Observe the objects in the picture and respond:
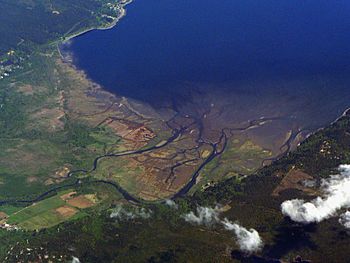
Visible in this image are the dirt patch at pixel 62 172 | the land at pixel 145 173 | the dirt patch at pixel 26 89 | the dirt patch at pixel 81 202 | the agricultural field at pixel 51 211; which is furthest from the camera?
the dirt patch at pixel 26 89

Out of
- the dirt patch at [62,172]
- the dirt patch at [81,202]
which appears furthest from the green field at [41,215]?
the dirt patch at [62,172]

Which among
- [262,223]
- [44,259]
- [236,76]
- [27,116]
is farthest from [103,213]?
[236,76]

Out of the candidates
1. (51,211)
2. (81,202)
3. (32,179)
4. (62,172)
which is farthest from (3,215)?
(62,172)

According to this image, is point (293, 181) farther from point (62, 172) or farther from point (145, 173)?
point (62, 172)

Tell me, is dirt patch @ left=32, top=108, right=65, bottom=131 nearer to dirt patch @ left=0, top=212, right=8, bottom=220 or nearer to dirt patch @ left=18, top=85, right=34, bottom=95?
dirt patch @ left=18, top=85, right=34, bottom=95

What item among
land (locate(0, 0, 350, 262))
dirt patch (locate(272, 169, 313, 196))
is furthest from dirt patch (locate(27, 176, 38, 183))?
dirt patch (locate(272, 169, 313, 196))

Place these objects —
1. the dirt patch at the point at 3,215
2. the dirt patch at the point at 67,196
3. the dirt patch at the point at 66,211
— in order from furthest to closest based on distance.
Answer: the dirt patch at the point at 67,196, the dirt patch at the point at 3,215, the dirt patch at the point at 66,211

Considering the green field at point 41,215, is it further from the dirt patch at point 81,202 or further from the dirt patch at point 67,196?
the dirt patch at point 81,202
